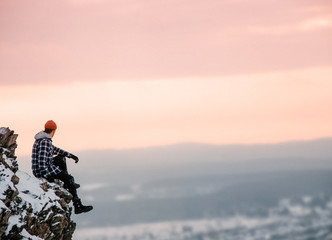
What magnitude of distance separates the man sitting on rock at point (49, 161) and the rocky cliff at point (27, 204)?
1.35 feet

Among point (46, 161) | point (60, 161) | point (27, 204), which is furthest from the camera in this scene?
point (60, 161)

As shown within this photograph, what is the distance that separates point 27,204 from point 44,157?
2.95 meters

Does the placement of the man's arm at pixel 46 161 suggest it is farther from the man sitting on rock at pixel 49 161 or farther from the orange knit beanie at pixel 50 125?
the orange knit beanie at pixel 50 125

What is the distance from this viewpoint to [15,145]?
1260 inches

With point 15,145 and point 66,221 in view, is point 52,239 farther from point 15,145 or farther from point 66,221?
point 15,145

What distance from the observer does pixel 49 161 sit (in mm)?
31031

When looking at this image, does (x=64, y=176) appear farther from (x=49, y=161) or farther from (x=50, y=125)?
(x=50, y=125)

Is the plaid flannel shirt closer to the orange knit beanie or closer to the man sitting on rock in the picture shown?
the man sitting on rock

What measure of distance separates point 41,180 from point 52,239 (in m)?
2.59

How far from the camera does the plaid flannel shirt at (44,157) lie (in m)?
30.5

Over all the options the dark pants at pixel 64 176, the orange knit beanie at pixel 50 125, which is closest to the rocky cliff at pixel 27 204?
the dark pants at pixel 64 176

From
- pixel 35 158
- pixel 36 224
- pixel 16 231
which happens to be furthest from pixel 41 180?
pixel 16 231

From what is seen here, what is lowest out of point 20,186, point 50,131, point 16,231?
point 16,231

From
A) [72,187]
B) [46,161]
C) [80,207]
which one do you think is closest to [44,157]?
[46,161]
